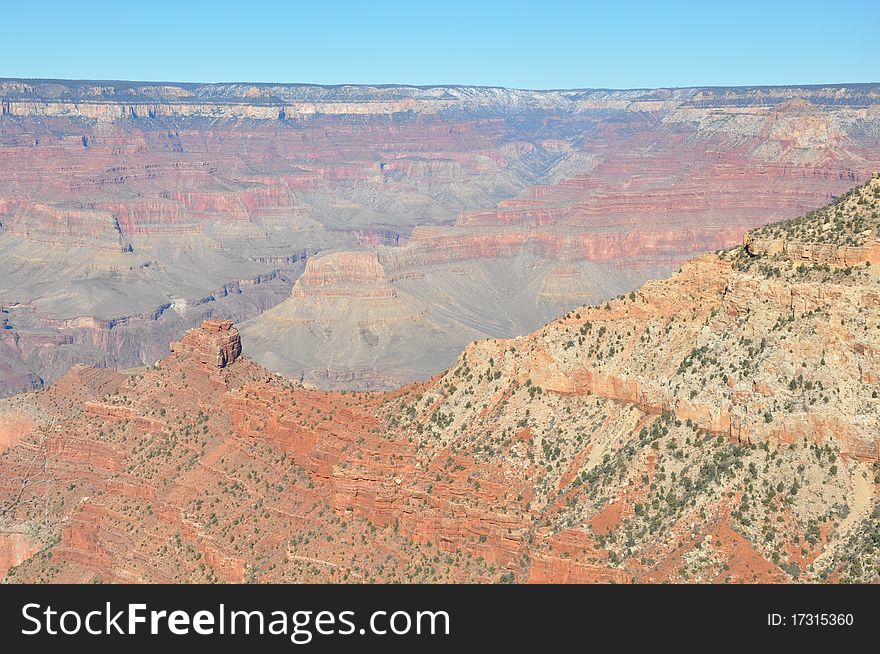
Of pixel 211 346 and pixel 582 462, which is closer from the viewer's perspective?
pixel 582 462

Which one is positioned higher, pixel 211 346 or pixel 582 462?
pixel 211 346

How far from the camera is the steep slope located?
4128 centimetres

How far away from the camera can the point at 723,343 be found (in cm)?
4706

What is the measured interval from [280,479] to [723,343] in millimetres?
21413

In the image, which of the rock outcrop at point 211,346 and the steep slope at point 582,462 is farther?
the rock outcrop at point 211,346

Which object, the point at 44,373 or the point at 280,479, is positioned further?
the point at 44,373

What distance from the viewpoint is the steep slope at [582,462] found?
1625 inches

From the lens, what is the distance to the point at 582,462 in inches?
1845

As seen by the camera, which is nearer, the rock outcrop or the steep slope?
the steep slope

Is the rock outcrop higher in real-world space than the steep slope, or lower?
higher

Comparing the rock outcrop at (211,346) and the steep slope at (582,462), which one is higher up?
the rock outcrop at (211,346)

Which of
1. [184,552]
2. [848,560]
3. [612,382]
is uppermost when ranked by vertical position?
[612,382]

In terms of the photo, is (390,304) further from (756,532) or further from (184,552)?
(756,532)

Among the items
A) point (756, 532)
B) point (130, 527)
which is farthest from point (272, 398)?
point (756, 532)
